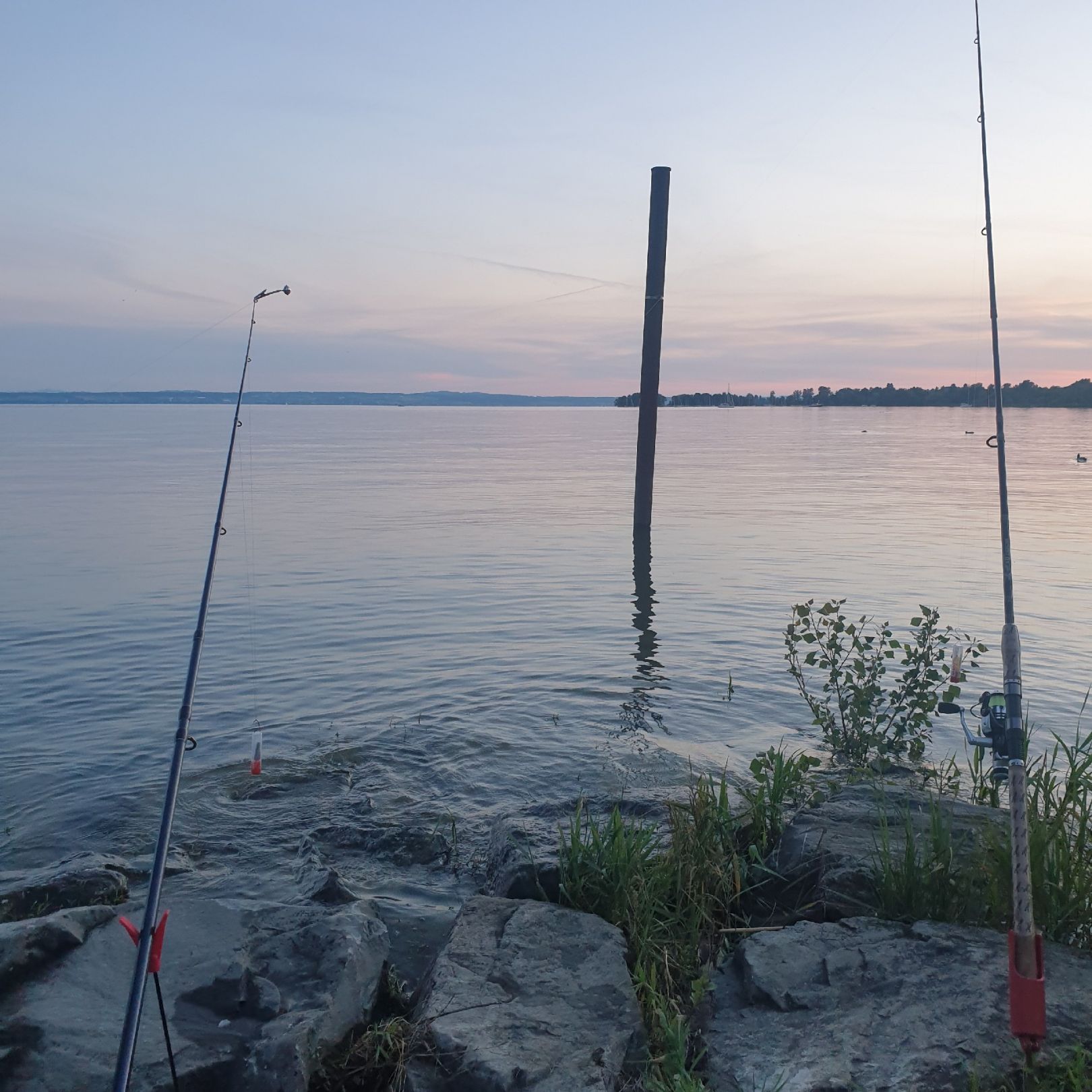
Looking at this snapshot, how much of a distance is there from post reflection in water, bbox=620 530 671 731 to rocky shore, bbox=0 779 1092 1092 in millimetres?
5034

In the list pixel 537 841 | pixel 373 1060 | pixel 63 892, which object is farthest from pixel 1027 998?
pixel 63 892

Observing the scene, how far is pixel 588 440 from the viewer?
8794 centimetres

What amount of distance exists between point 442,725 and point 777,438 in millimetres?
84172

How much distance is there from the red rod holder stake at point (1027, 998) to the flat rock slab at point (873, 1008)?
281 mm

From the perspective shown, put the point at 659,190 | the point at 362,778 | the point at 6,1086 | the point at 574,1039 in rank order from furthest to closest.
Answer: the point at 659,190
the point at 362,778
the point at 574,1039
the point at 6,1086

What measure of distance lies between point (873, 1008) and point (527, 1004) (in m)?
1.49

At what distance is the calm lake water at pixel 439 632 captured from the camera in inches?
348

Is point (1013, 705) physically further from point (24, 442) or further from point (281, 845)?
point (24, 442)

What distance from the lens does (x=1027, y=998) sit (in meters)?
3.67

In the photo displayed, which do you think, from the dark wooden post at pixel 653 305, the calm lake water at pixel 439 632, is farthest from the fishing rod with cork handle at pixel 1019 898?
the dark wooden post at pixel 653 305

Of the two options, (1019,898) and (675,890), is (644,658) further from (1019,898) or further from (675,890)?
(1019,898)

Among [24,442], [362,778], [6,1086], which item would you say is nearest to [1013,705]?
[6,1086]

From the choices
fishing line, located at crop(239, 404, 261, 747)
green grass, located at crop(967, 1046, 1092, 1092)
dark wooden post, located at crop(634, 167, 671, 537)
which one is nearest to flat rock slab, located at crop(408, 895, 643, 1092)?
green grass, located at crop(967, 1046, 1092, 1092)

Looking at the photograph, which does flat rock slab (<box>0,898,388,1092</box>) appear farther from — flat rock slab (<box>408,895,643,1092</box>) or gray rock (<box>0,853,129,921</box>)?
gray rock (<box>0,853,129,921</box>)
